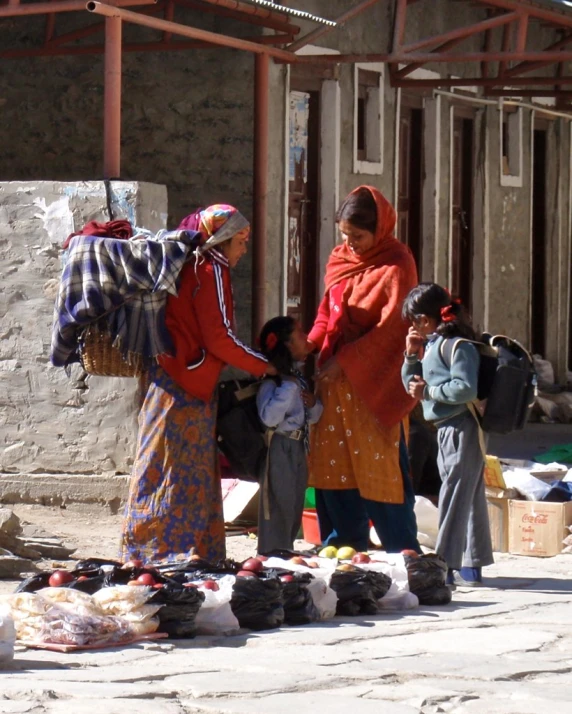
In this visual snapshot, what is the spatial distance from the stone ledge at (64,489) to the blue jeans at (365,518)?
6.19 feet

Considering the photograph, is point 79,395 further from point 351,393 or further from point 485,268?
point 485,268

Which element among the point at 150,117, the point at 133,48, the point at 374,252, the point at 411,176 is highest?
the point at 133,48

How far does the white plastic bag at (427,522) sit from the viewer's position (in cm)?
786

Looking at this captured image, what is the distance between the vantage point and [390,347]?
21.6 ft

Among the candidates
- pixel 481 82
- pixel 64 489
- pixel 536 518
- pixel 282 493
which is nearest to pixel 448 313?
pixel 282 493

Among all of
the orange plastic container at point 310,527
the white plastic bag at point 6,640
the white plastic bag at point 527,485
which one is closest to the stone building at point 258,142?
the orange plastic container at point 310,527

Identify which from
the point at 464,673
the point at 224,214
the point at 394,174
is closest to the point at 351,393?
the point at 224,214

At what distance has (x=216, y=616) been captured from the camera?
207 inches

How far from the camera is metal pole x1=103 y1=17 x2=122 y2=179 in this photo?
321 inches

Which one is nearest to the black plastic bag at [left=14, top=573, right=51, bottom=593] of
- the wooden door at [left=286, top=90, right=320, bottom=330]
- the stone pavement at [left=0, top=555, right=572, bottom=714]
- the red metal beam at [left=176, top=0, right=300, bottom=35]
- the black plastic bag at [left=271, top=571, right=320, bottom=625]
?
the stone pavement at [left=0, top=555, right=572, bottom=714]

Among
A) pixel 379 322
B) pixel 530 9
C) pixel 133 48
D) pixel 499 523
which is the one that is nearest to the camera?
pixel 379 322

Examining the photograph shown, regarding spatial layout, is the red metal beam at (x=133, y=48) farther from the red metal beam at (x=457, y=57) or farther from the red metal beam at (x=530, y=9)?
the red metal beam at (x=530, y=9)

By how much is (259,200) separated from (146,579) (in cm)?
488

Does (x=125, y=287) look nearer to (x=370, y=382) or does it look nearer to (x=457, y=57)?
(x=370, y=382)
